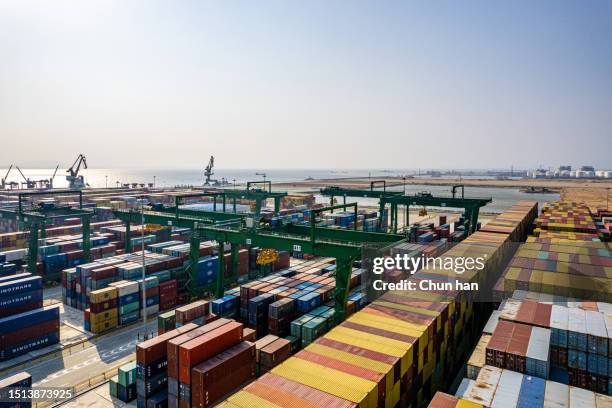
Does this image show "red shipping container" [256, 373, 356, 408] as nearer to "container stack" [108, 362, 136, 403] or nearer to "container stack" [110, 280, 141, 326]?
"container stack" [108, 362, 136, 403]

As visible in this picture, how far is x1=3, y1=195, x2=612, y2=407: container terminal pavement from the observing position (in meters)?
16.9

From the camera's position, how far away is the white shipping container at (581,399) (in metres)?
15.2

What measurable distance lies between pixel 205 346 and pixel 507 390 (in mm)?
16018

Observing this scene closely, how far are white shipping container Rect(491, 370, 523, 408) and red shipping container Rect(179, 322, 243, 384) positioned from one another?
50.2ft

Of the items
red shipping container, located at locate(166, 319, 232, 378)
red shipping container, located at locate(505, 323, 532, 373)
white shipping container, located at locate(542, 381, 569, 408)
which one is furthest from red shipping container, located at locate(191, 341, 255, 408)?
white shipping container, located at locate(542, 381, 569, 408)

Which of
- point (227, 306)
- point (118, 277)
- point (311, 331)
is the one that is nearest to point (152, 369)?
point (227, 306)

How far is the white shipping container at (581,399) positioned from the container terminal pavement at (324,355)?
0.08 m

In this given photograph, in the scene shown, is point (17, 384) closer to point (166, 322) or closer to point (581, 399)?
point (166, 322)

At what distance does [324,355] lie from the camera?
19719 millimetres

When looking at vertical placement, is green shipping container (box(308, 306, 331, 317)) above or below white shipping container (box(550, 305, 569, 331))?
below

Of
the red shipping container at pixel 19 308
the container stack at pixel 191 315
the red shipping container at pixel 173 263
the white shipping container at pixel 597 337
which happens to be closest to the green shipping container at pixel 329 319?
the container stack at pixel 191 315

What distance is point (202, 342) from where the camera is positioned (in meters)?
22.1

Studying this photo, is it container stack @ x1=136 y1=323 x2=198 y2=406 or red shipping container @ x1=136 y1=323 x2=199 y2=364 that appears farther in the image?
container stack @ x1=136 y1=323 x2=198 y2=406

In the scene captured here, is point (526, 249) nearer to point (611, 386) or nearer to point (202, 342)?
point (611, 386)
